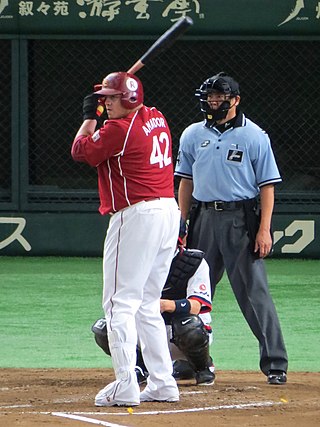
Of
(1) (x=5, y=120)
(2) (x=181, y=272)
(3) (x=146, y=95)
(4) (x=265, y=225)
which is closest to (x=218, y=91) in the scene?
(4) (x=265, y=225)

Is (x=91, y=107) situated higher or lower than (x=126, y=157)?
higher

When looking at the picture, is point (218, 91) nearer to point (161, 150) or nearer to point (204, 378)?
point (161, 150)

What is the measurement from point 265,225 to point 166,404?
1279 mm

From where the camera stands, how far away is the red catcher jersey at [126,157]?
5.35 meters

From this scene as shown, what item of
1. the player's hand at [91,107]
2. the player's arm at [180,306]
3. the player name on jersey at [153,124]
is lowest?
the player's arm at [180,306]

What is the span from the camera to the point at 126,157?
17.7ft

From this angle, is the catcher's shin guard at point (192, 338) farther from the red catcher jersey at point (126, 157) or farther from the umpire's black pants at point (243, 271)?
the red catcher jersey at point (126, 157)

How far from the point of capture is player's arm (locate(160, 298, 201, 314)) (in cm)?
600

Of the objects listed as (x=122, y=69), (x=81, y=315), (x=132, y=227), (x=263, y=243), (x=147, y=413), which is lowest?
(x=81, y=315)

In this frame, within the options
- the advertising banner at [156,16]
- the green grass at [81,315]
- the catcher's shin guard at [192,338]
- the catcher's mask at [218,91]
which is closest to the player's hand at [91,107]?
the catcher's mask at [218,91]

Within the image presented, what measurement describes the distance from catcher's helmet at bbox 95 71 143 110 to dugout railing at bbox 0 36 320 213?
246 inches

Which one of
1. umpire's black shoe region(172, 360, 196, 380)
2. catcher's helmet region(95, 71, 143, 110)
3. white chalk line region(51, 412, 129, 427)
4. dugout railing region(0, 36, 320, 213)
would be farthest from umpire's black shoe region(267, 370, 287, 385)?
dugout railing region(0, 36, 320, 213)

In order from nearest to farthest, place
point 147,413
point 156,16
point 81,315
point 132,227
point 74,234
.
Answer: point 147,413 < point 132,227 < point 81,315 < point 156,16 < point 74,234

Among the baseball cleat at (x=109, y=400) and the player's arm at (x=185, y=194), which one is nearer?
the baseball cleat at (x=109, y=400)
